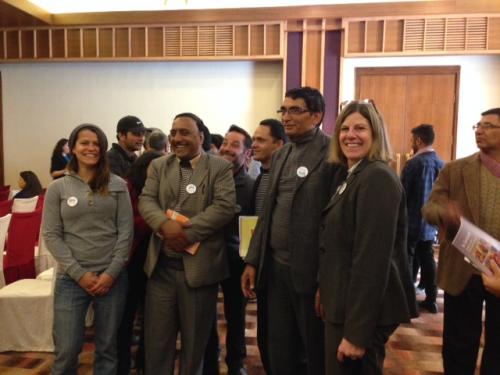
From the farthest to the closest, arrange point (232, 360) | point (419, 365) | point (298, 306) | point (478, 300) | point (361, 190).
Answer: point (419, 365) → point (232, 360) → point (478, 300) → point (298, 306) → point (361, 190)

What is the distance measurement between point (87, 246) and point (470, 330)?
192 cm

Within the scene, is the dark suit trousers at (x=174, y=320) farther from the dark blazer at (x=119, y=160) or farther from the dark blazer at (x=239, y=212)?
the dark blazer at (x=119, y=160)

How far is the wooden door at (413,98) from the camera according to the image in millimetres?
6152

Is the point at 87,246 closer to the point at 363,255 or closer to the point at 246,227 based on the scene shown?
the point at 246,227

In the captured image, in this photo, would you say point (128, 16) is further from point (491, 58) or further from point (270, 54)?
point (491, 58)

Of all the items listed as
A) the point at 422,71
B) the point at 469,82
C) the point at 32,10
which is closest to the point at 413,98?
the point at 422,71

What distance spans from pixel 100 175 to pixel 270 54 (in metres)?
4.65

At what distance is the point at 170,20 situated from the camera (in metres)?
6.28

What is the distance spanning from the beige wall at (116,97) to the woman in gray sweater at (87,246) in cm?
465

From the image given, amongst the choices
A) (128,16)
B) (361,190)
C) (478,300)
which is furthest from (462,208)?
(128,16)

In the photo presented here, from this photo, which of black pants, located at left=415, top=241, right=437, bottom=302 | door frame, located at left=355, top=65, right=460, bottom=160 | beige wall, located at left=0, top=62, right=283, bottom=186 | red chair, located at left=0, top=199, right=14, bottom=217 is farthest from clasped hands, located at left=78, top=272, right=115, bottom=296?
door frame, located at left=355, top=65, right=460, bottom=160

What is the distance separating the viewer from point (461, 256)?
6.64 ft

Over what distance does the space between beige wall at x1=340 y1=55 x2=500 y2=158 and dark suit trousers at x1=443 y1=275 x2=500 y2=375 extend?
445 cm

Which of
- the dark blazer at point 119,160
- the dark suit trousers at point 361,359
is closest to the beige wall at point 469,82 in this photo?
the dark blazer at point 119,160
